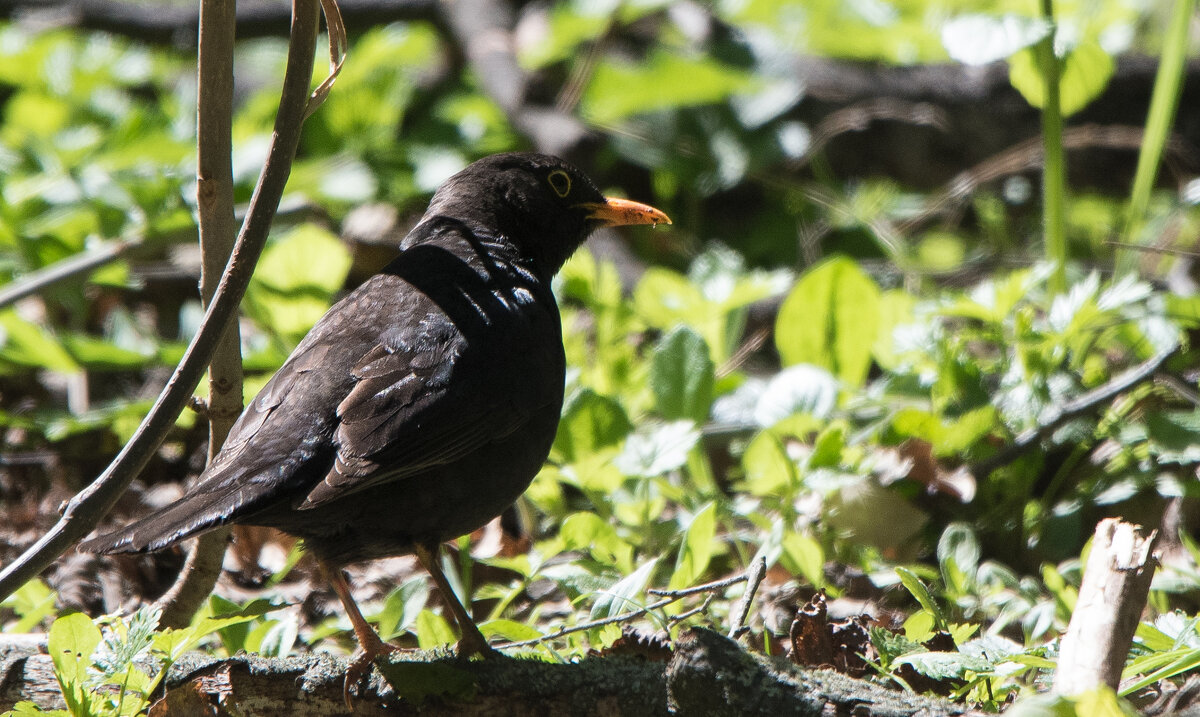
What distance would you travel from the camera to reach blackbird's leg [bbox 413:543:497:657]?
10.1 feet

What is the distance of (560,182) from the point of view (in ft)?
14.5

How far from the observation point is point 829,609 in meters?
3.63

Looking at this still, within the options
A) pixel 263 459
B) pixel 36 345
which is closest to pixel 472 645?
pixel 263 459

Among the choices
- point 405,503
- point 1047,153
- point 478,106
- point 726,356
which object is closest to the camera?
point 405,503

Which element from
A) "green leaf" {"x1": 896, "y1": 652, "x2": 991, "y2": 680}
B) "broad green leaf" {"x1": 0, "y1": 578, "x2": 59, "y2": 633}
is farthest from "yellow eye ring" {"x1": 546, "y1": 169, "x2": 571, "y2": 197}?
"green leaf" {"x1": 896, "y1": 652, "x2": 991, "y2": 680}

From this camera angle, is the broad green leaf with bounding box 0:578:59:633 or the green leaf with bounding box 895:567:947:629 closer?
the green leaf with bounding box 895:567:947:629

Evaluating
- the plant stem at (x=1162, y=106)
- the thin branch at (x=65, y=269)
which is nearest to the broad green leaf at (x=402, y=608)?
the thin branch at (x=65, y=269)

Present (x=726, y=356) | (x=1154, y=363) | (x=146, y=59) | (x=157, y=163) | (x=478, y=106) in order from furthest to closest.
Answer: (x=146, y=59)
(x=478, y=106)
(x=157, y=163)
(x=726, y=356)
(x=1154, y=363)

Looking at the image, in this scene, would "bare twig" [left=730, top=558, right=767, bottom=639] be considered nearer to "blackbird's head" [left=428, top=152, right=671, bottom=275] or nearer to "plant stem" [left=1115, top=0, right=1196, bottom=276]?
"blackbird's head" [left=428, top=152, right=671, bottom=275]

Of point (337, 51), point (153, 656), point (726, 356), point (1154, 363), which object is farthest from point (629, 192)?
point (153, 656)

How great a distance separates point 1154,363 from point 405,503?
273 centimetres

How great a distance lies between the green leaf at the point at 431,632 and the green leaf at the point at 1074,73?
3122 mm

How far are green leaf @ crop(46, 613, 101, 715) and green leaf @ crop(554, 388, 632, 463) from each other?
189 cm

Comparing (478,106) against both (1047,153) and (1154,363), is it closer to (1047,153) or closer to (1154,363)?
(1047,153)
